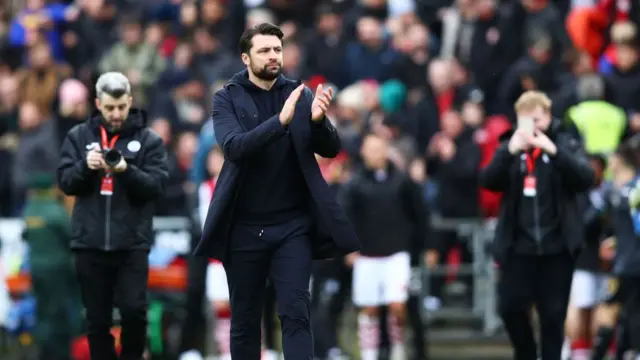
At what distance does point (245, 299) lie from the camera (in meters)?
10.8

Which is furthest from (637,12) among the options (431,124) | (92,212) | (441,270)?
(92,212)

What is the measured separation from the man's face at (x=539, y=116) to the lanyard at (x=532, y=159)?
18 cm

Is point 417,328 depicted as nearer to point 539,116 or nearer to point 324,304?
point 324,304

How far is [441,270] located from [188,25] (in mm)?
5758

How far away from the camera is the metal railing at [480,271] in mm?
17547

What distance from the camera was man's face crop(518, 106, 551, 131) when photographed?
40.9ft

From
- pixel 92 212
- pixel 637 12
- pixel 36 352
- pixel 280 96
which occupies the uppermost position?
pixel 637 12

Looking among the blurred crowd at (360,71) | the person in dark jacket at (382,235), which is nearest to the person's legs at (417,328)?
the person in dark jacket at (382,235)

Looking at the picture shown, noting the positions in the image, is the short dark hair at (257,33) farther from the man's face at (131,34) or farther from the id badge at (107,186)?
the man's face at (131,34)

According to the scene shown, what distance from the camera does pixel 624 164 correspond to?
14.7m

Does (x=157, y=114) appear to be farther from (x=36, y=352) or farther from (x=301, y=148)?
(x=301, y=148)

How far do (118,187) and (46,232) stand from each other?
17.0ft

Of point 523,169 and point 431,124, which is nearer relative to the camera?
point 523,169

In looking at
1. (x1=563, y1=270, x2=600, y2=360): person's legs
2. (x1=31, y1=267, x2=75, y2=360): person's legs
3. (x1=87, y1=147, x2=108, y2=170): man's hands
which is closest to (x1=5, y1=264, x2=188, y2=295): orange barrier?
(x1=31, y1=267, x2=75, y2=360): person's legs
